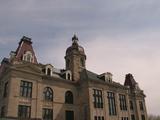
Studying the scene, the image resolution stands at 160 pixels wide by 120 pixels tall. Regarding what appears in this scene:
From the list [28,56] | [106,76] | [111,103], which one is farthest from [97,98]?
[28,56]

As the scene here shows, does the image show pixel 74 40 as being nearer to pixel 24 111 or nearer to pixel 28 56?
A: pixel 28 56

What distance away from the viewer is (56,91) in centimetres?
4309

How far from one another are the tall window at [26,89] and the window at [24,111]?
209 cm

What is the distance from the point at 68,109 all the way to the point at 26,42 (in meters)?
17.7

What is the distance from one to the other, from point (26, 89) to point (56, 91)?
7.09 meters

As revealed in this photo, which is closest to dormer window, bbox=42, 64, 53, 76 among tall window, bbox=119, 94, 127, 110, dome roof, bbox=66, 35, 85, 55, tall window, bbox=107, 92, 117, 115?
dome roof, bbox=66, 35, 85, 55

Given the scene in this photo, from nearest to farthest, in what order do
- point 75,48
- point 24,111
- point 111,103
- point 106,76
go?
point 24,111 → point 111,103 → point 106,76 → point 75,48

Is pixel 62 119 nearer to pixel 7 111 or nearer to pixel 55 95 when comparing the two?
pixel 55 95

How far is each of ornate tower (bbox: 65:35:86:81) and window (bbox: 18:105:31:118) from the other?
16.4 m

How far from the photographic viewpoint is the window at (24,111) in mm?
35844

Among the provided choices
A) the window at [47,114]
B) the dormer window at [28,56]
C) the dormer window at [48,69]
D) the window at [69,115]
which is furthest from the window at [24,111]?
the dormer window at [28,56]

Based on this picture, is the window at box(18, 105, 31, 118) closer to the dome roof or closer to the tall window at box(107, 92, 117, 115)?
the tall window at box(107, 92, 117, 115)

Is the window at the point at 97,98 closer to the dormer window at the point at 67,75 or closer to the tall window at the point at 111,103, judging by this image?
the tall window at the point at 111,103

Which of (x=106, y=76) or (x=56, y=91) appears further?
(x=106, y=76)
